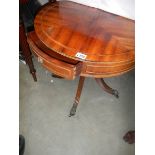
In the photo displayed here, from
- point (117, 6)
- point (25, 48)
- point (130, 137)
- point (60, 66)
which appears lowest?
point (130, 137)

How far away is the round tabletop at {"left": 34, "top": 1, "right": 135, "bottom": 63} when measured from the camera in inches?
49.5

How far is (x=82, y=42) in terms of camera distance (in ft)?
4.27

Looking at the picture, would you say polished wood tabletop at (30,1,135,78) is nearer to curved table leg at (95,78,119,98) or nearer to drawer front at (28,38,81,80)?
drawer front at (28,38,81,80)

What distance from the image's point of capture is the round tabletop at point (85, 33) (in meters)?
1.26

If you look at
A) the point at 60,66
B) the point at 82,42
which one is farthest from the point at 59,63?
the point at 82,42

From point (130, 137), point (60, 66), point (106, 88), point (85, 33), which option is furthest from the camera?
point (106, 88)

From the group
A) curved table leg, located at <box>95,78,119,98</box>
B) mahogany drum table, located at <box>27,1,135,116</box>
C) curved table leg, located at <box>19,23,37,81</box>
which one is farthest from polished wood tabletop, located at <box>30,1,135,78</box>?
curved table leg, located at <box>95,78,119,98</box>

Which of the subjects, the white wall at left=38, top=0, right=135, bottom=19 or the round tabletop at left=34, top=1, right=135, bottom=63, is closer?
the round tabletop at left=34, top=1, right=135, bottom=63

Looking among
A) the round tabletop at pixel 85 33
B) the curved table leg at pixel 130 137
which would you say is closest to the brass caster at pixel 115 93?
the curved table leg at pixel 130 137

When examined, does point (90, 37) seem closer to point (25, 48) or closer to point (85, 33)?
point (85, 33)

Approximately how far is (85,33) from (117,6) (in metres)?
0.28
